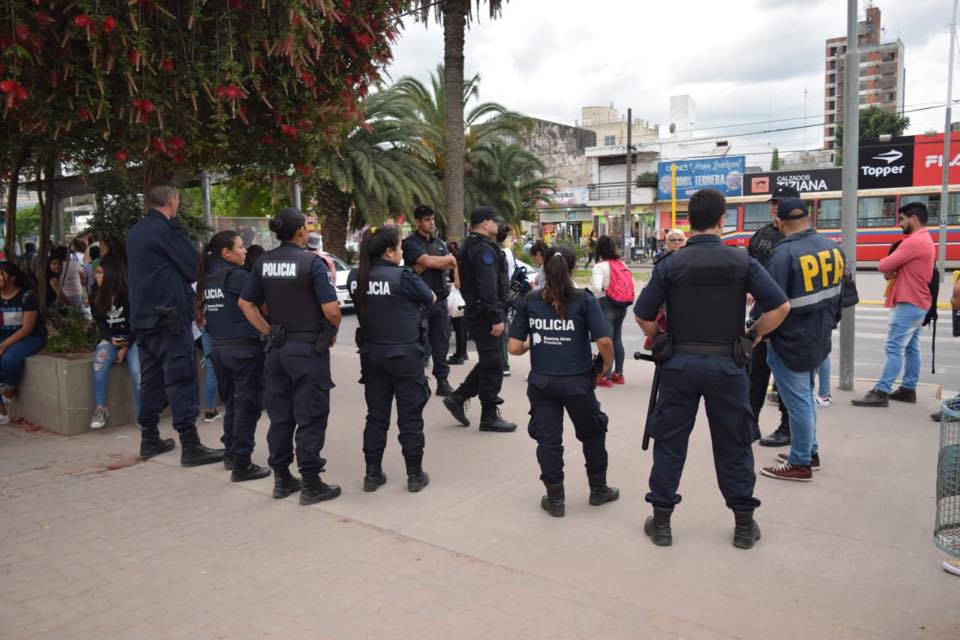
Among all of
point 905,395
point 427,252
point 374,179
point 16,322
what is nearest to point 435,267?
point 427,252

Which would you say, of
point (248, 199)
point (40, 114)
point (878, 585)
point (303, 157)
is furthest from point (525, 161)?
point (878, 585)

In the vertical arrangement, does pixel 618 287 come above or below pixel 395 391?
above

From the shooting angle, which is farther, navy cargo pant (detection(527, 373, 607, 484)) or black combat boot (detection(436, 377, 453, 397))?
black combat boot (detection(436, 377, 453, 397))

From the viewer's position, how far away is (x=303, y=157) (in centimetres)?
739

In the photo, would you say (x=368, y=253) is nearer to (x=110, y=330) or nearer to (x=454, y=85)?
(x=110, y=330)

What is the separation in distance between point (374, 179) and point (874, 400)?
49.5 feet

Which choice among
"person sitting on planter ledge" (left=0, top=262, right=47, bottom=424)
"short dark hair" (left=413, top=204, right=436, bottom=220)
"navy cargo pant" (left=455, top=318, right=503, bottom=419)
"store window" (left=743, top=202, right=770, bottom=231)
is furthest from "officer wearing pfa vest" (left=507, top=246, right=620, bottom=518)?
"store window" (left=743, top=202, right=770, bottom=231)

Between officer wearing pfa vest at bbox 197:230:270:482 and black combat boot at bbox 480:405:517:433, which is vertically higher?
officer wearing pfa vest at bbox 197:230:270:482

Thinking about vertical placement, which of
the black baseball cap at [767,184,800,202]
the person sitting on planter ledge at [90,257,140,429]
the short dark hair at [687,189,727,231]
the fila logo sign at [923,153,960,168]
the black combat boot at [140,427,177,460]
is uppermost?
the fila logo sign at [923,153,960,168]

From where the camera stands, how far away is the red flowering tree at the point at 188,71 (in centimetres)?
500

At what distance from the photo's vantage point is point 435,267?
6.85m

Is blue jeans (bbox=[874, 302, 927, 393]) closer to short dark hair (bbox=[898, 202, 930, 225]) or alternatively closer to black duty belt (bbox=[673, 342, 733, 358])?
short dark hair (bbox=[898, 202, 930, 225])

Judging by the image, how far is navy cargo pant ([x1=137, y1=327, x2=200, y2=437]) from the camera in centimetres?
579

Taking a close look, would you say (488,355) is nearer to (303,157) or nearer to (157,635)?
(303,157)
